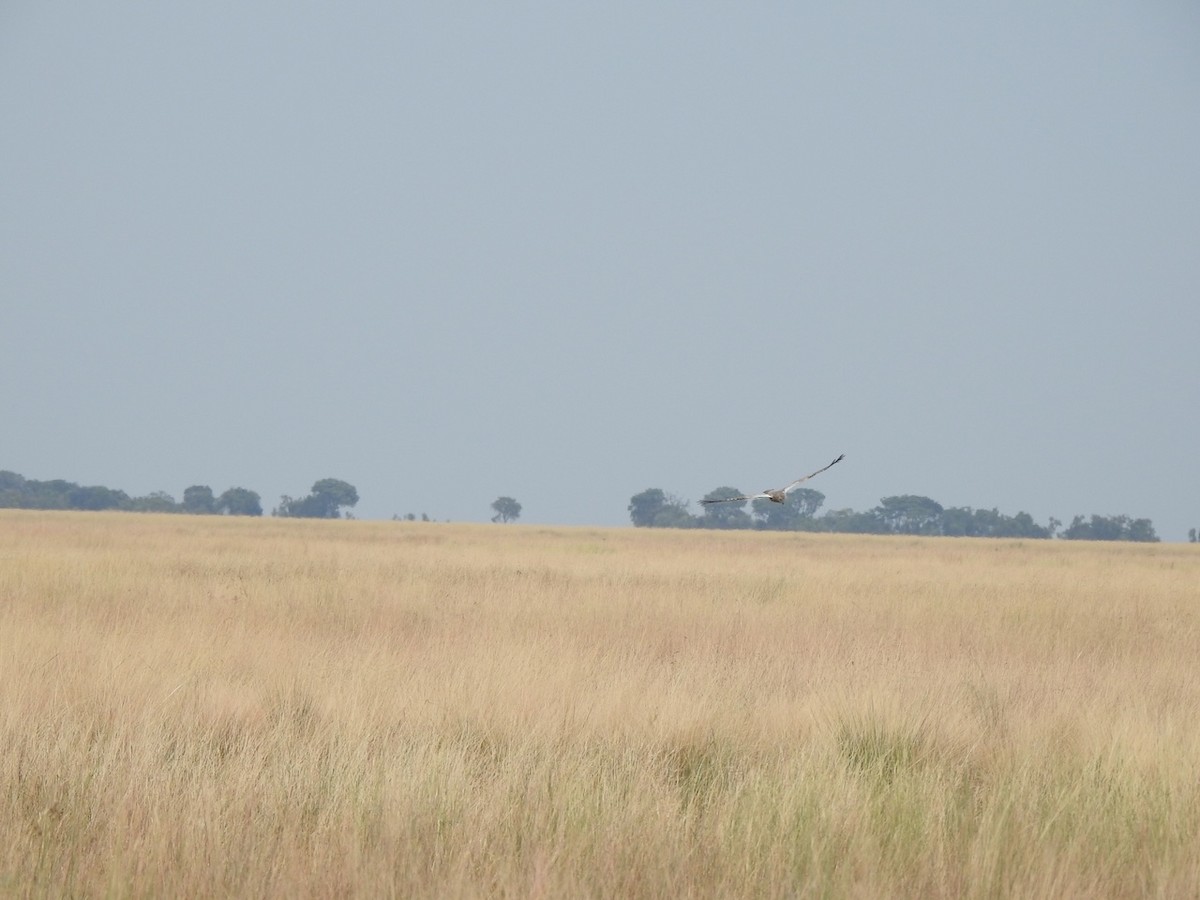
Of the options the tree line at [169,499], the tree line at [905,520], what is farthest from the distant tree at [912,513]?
the tree line at [169,499]

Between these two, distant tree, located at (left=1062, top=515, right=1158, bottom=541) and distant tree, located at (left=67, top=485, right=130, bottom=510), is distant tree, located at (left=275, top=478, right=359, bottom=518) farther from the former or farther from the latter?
distant tree, located at (left=1062, top=515, right=1158, bottom=541)

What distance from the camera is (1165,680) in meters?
9.68

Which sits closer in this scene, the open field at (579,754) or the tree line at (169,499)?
the open field at (579,754)

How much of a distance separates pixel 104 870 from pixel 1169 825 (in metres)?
4.31

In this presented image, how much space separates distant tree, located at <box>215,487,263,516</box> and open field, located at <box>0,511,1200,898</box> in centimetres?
11030

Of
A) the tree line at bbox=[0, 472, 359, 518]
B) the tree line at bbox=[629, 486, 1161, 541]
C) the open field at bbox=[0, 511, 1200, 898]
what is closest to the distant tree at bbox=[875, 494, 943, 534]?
the tree line at bbox=[629, 486, 1161, 541]

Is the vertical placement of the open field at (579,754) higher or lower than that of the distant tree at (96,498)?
lower

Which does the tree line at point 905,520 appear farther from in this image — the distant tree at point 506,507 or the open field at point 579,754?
the open field at point 579,754

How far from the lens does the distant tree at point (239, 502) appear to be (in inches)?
4697

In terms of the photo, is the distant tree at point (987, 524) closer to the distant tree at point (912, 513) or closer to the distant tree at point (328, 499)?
the distant tree at point (912, 513)

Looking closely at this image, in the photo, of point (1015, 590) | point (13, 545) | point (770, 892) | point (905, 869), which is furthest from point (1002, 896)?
point (13, 545)

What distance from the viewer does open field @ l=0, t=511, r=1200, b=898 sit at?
4.38m

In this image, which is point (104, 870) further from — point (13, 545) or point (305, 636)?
point (13, 545)

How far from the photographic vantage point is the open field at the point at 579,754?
438 cm
